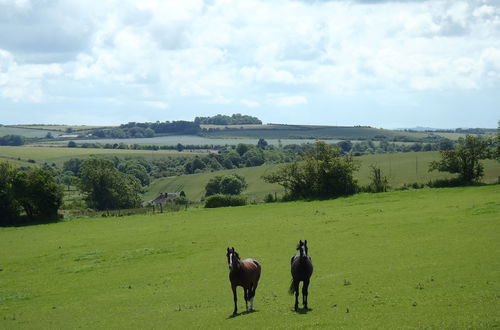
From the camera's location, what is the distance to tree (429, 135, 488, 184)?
69.9 meters

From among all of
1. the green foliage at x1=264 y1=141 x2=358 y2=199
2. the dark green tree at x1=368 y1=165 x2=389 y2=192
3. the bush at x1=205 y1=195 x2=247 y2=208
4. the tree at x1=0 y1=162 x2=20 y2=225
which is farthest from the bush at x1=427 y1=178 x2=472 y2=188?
the tree at x1=0 y1=162 x2=20 y2=225

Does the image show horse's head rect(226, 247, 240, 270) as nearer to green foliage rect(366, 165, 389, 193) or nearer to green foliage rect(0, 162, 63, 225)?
green foliage rect(366, 165, 389, 193)

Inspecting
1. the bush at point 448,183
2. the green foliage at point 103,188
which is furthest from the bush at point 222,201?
the bush at point 448,183

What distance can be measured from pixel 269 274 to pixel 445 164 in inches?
1930

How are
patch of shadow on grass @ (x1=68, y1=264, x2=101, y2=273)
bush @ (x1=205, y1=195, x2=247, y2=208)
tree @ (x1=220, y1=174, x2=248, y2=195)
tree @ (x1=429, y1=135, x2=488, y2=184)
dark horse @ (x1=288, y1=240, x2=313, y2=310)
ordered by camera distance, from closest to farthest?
dark horse @ (x1=288, y1=240, x2=313, y2=310)
patch of shadow on grass @ (x1=68, y1=264, x2=101, y2=273)
tree @ (x1=429, y1=135, x2=488, y2=184)
bush @ (x1=205, y1=195, x2=247, y2=208)
tree @ (x1=220, y1=174, x2=248, y2=195)

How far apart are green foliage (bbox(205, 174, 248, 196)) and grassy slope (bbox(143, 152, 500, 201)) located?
2075mm

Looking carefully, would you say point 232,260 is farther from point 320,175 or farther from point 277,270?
point 320,175

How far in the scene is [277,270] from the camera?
100ft

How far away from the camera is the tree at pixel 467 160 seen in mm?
69938

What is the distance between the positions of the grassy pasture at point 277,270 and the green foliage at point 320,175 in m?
13.9

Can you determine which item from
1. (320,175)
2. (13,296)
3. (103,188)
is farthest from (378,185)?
(13,296)

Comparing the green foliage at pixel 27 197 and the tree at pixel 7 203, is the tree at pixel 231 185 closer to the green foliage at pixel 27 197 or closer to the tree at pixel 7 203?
the green foliage at pixel 27 197

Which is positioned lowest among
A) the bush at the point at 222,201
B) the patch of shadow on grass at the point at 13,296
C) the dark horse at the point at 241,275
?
the bush at the point at 222,201

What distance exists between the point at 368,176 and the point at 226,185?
155ft
